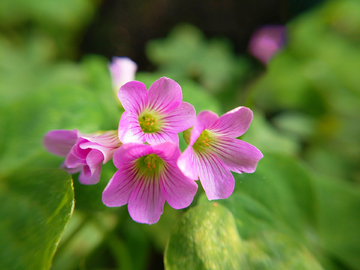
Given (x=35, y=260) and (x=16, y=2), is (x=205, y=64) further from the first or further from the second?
(x=35, y=260)

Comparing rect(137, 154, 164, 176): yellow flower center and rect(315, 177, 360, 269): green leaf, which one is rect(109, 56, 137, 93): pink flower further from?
rect(315, 177, 360, 269): green leaf

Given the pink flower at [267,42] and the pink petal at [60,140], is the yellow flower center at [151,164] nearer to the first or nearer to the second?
the pink petal at [60,140]

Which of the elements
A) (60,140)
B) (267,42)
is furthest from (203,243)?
(267,42)

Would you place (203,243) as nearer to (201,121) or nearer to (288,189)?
(201,121)


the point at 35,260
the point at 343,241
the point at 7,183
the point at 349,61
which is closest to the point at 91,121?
the point at 7,183

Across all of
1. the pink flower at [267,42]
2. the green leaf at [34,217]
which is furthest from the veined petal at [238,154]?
the pink flower at [267,42]

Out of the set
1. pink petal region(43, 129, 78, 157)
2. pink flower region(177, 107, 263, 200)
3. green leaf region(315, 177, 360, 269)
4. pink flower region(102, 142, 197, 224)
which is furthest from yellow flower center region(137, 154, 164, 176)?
green leaf region(315, 177, 360, 269)
